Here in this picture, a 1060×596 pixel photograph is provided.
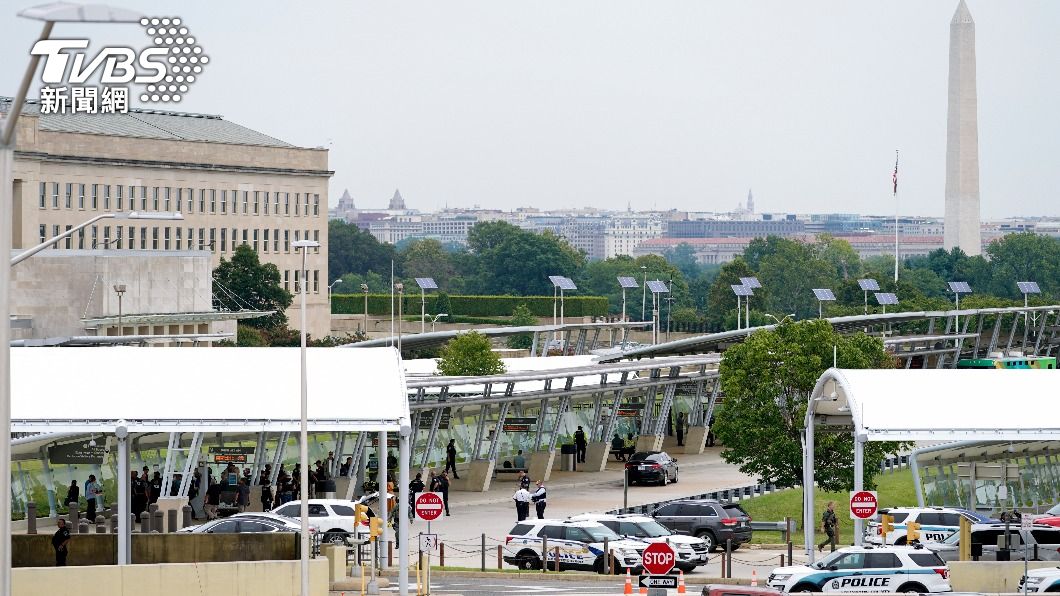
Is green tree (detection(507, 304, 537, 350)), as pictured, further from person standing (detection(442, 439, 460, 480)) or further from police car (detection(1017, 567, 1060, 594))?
police car (detection(1017, 567, 1060, 594))

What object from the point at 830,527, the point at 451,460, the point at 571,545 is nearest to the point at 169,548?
the point at 571,545

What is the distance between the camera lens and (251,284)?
412 feet

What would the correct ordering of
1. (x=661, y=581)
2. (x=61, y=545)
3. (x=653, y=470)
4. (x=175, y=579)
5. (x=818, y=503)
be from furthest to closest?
(x=653, y=470) → (x=818, y=503) → (x=61, y=545) → (x=175, y=579) → (x=661, y=581)

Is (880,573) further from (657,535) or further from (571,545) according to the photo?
(571,545)

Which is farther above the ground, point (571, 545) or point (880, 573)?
point (880, 573)

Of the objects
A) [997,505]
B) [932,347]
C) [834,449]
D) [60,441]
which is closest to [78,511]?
[60,441]

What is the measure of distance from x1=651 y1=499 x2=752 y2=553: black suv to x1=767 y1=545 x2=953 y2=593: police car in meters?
8.93

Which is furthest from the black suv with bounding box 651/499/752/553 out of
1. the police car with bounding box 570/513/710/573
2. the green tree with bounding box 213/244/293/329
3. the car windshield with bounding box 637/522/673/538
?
the green tree with bounding box 213/244/293/329

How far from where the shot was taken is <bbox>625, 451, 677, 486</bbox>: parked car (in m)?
58.9

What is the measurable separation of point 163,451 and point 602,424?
59.8 feet

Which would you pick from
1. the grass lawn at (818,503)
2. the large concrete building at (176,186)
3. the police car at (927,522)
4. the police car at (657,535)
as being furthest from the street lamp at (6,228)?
the large concrete building at (176,186)

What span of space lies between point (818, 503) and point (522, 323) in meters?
105

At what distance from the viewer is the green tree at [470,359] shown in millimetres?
82562

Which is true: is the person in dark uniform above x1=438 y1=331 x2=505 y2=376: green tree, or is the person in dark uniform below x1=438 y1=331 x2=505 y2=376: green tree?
above
